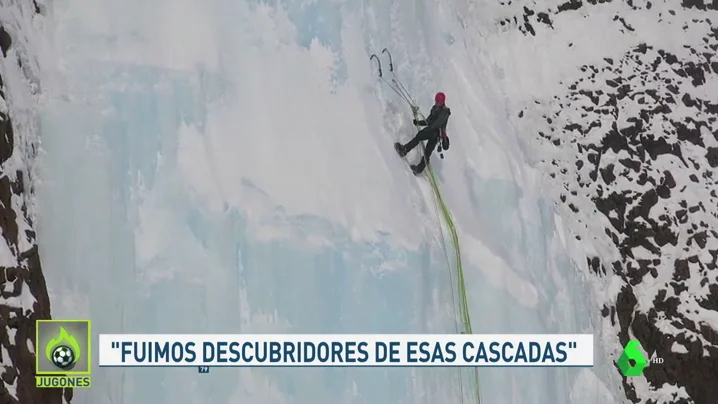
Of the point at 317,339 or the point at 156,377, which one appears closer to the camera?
the point at 156,377

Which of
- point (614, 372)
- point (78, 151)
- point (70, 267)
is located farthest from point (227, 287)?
point (614, 372)

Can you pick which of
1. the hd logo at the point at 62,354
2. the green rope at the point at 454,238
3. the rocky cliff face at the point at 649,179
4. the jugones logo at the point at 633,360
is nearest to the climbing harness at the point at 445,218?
the green rope at the point at 454,238

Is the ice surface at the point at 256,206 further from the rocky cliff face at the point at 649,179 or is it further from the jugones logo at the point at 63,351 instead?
the rocky cliff face at the point at 649,179

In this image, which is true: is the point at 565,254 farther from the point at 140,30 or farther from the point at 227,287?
the point at 140,30

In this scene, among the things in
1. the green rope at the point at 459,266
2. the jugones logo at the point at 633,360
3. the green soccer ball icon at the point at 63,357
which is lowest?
Result: the green soccer ball icon at the point at 63,357

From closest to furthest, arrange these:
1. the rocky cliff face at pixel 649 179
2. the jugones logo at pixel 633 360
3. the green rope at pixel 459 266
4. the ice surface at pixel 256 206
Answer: the ice surface at pixel 256 206, the green rope at pixel 459 266, the jugones logo at pixel 633 360, the rocky cliff face at pixel 649 179

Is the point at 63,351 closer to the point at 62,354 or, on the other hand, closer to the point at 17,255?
the point at 62,354

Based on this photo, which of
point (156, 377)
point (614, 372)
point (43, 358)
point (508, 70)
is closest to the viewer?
point (43, 358)
